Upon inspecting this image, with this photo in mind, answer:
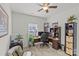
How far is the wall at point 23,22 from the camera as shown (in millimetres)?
1751

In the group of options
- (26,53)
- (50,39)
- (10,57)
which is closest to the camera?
(10,57)

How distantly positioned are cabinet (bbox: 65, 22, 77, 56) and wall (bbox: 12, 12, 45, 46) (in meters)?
0.44

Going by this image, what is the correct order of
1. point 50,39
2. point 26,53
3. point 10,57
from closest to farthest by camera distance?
point 10,57 → point 26,53 → point 50,39

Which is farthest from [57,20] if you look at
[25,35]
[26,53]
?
[26,53]

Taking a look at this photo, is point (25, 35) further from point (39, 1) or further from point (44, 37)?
point (39, 1)

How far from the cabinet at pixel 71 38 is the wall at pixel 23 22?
440mm

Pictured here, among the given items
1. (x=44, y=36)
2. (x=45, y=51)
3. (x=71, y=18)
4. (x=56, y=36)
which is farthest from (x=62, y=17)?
(x=45, y=51)

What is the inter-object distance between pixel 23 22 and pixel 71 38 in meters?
0.86

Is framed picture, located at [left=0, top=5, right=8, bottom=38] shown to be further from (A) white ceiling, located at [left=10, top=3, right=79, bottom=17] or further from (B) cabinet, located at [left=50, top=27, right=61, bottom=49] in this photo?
(B) cabinet, located at [left=50, top=27, right=61, bottom=49]

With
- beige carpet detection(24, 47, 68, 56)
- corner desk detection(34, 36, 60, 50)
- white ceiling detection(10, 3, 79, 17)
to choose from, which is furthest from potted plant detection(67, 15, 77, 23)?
beige carpet detection(24, 47, 68, 56)

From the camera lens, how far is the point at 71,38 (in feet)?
6.14

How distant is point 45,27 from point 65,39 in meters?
0.39

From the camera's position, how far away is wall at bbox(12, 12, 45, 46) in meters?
1.75

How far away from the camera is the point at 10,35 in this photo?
5.74ft
